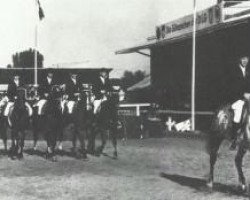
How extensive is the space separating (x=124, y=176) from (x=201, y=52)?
64.6 ft

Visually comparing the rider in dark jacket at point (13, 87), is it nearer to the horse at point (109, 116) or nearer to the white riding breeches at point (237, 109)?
the horse at point (109, 116)

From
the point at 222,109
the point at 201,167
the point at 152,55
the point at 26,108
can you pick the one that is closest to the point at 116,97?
the point at 26,108

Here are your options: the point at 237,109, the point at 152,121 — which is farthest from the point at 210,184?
the point at 152,121

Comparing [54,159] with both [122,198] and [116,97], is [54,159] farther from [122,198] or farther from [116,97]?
[122,198]

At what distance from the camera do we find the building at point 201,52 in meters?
27.5

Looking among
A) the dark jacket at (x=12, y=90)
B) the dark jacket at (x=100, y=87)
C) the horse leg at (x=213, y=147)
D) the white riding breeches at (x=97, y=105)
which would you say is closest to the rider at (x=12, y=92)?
the dark jacket at (x=12, y=90)

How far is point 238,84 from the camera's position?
38.0ft

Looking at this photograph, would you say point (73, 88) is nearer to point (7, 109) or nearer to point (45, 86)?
point (45, 86)

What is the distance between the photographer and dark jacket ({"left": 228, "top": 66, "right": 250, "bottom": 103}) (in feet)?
37.4

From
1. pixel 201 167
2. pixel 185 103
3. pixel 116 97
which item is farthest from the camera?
pixel 185 103

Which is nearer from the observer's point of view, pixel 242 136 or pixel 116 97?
pixel 242 136

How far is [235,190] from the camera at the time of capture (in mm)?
11289

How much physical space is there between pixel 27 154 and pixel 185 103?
16.0 meters

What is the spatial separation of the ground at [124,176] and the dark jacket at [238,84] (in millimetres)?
1763
